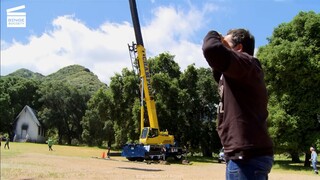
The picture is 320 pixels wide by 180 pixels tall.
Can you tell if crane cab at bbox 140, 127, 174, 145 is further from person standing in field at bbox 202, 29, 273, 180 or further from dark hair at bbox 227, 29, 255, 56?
person standing in field at bbox 202, 29, 273, 180

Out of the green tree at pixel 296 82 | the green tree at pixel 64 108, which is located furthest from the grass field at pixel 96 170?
the green tree at pixel 64 108

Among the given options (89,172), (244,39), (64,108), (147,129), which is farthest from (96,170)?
(64,108)

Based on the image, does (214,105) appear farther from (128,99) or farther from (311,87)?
(311,87)

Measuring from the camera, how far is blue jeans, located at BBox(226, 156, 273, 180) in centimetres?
261

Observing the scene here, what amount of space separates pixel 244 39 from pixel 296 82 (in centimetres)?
2875

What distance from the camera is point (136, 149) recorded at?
31891mm

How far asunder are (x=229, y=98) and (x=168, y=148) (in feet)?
99.7

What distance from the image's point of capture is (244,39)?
2.87 metres

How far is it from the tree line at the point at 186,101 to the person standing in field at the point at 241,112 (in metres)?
27.1

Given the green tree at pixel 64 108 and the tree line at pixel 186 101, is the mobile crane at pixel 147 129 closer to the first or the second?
the tree line at pixel 186 101

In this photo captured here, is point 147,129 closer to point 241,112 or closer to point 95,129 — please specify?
point 241,112

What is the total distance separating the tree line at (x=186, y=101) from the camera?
29094 mm

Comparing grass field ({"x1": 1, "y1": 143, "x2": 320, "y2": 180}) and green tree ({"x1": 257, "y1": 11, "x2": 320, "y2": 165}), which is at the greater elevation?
green tree ({"x1": 257, "y1": 11, "x2": 320, "y2": 165})

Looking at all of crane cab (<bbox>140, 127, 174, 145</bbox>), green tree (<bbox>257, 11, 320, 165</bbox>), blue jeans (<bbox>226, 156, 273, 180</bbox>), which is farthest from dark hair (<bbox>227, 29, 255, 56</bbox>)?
crane cab (<bbox>140, 127, 174, 145</bbox>)
